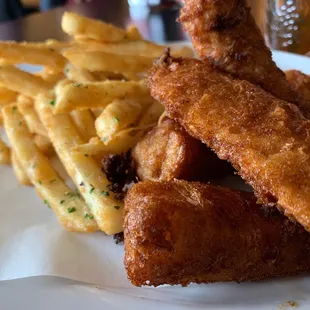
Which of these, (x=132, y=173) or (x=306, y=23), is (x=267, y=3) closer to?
(x=306, y=23)

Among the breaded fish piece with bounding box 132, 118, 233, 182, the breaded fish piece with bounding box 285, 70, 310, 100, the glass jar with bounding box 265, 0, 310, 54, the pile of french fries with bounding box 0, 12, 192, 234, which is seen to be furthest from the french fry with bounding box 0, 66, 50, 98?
the glass jar with bounding box 265, 0, 310, 54

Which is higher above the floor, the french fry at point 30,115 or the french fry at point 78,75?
the french fry at point 78,75

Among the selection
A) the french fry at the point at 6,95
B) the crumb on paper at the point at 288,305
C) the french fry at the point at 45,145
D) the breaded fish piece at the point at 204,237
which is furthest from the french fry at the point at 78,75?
the crumb on paper at the point at 288,305

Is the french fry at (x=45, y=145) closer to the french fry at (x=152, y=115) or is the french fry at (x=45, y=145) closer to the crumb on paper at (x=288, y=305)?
the french fry at (x=152, y=115)

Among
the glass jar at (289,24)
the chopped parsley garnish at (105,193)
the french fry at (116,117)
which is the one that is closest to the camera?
the chopped parsley garnish at (105,193)

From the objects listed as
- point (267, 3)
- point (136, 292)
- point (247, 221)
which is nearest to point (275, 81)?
point (247, 221)

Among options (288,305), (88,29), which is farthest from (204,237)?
(88,29)

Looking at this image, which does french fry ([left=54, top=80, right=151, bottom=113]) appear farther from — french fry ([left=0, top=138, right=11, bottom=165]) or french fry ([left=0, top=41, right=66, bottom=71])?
french fry ([left=0, top=138, right=11, bottom=165])

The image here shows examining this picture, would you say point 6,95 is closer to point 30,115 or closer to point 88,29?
point 30,115
